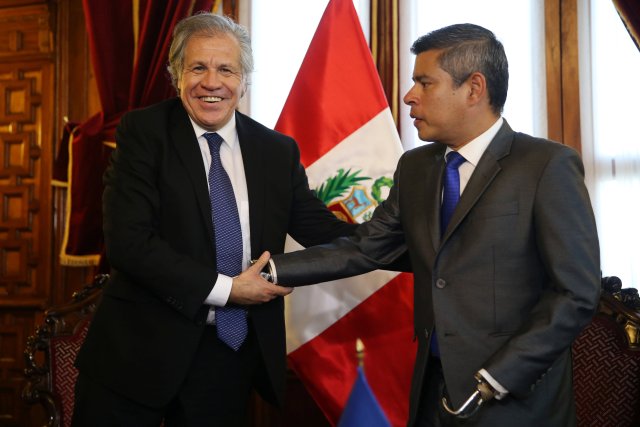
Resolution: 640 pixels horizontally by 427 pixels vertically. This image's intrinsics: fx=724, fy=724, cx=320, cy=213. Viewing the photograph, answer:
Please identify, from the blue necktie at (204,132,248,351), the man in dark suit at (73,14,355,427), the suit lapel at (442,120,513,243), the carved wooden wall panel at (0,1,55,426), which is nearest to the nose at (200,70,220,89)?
the man in dark suit at (73,14,355,427)

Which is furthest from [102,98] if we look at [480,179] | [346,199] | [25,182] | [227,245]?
[480,179]

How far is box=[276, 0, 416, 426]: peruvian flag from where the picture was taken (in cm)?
291

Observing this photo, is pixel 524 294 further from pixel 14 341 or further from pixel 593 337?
pixel 14 341

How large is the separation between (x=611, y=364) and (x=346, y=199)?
46.3 inches

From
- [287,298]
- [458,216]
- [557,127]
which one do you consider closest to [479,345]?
[458,216]

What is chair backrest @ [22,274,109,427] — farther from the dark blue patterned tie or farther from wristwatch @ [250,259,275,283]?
the dark blue patterned tie

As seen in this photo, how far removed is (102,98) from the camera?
367 cm

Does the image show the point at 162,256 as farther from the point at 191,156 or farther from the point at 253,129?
the point at 253,129

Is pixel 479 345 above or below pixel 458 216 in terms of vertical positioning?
below

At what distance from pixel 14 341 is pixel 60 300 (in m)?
0.48

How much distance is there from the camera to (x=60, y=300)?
404 centimetres

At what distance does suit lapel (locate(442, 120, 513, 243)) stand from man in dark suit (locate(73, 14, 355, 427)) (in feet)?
1.99

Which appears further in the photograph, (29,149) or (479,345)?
(29,149)

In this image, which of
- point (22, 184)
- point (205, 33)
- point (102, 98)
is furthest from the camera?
point (22, 184)
